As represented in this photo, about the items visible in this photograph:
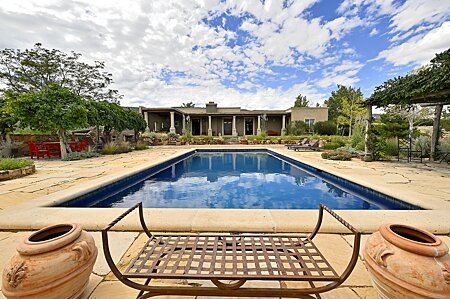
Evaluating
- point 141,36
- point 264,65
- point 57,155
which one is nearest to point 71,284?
point 57,155

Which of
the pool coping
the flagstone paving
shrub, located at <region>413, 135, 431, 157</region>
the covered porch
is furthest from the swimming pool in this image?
the covered porch

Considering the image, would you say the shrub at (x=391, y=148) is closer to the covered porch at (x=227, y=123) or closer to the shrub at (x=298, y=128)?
the shrub at (x=298, y=128)

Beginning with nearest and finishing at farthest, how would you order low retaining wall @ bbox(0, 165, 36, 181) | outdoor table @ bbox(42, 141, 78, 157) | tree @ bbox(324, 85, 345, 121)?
low retaining wall @ bbox(0, 165, 36, 181), outdoor table @ bbox(42, 141, 78, 157), tree @ bbox(324, 85, 345, 121)

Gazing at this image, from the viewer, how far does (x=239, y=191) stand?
218 inches

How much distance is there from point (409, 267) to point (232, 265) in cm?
106

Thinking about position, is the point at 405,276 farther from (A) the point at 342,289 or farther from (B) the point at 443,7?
(B) the point at 443,7

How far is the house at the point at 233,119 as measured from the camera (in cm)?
2297

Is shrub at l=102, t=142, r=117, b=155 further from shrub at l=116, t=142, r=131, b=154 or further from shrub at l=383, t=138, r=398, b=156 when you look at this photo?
shrub at l=383, t=138, r=398, b=156

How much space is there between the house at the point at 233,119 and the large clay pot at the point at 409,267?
2200cm

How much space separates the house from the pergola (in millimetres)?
15062

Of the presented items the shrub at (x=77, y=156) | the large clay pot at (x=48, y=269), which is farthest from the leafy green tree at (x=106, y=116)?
the large clay pot at (x=48, y=269)

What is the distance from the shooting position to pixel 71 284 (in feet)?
4.02

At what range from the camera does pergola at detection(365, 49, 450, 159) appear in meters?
5.12

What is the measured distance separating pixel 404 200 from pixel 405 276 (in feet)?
10.6
